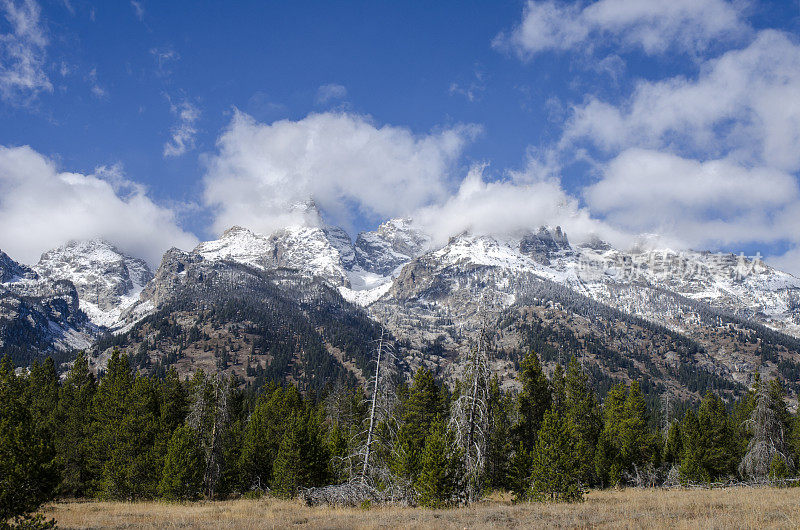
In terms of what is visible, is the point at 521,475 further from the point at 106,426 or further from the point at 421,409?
the point at 106,426

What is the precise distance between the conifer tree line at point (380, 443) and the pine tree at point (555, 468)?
8 cm

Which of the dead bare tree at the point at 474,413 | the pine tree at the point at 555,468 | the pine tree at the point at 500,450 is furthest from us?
the pine tree at the point at 500,450

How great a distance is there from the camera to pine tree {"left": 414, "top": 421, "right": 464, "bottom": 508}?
25.7m

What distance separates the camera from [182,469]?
1422 inches

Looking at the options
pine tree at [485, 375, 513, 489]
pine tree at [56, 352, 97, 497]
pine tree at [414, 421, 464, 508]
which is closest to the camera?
pine tree at [414, 421, 464, 508]

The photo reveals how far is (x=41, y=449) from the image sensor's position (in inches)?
714

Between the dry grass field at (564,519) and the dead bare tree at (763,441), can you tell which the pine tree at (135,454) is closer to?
the dry grass field at (564,519)

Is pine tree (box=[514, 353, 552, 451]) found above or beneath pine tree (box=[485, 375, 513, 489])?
above

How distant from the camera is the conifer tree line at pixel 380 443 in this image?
86.7 ft

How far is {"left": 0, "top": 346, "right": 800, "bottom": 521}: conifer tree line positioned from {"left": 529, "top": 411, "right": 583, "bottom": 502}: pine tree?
8cm

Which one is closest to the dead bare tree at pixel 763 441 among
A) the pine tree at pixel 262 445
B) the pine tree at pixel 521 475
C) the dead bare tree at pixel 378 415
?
the pine tree at pixel 521 475

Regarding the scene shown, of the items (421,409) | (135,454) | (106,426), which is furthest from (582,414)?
(106,426)

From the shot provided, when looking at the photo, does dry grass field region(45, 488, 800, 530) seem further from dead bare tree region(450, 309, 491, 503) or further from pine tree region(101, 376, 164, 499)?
pine tree region(101, 376, 164, 499)

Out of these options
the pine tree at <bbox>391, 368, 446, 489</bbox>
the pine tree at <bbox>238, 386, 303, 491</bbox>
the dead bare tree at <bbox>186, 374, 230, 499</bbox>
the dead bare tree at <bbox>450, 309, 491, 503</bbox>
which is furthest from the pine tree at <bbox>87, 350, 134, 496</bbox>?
the dead bare tree at <bbox>450, 309, 491, 503</bbox>
